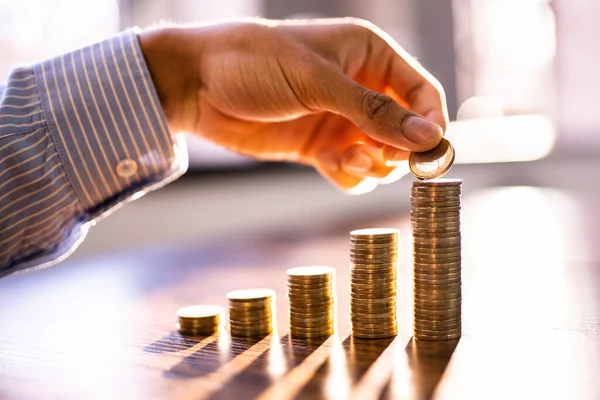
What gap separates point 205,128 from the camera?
1.84m

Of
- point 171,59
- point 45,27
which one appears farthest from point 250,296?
point 45,27

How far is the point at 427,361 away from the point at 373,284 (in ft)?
0.72

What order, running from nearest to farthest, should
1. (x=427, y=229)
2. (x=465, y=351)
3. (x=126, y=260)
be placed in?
(x=465, y=351) → (x=427, y=229) → (x=126, y=260)

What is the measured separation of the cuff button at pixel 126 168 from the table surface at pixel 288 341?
29 cm

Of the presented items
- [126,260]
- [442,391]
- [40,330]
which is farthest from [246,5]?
[442,391]

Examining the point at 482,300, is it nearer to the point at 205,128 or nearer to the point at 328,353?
the point at 328,353

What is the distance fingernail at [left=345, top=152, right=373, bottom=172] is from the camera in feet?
5.76

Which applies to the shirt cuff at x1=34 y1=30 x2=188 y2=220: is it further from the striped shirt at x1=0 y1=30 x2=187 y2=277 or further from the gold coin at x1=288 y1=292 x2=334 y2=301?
the gold coin at x1=288 y1=292 x2=334 y2=301

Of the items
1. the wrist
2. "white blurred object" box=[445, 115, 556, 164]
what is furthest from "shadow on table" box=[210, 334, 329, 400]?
"white blurred object" box=[445, 115, 556, 164]

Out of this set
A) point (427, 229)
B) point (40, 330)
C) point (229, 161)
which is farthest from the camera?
point (229, 161)

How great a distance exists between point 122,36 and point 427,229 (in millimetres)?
784

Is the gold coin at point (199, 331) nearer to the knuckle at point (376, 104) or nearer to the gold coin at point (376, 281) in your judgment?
the gold coin at point (376, 281)

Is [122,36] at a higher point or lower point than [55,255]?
higher

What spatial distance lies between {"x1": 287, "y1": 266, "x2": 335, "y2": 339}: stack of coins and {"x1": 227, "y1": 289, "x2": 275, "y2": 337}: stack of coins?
0.05 m
